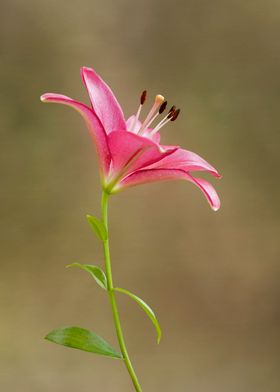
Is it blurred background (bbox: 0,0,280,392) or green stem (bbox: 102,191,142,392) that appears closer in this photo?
green stem (bbox: 102,191,142,392)

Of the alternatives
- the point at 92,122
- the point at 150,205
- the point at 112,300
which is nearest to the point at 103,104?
the point at 92,122

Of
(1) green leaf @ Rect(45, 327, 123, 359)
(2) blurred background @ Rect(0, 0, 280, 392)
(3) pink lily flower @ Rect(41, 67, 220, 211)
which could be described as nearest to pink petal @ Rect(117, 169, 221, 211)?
(3) pink lily flower @ Rect(41, 67, 220, 211)

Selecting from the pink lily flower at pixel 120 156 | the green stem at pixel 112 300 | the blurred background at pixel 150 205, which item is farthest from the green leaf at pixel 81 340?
the blurred background at pixel 150 205

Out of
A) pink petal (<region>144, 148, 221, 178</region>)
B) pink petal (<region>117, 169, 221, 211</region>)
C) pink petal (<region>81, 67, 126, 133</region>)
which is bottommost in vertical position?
pink petal (<region>117, 169, 221, 211</region>)

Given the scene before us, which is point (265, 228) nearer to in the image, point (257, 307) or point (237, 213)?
point (237, 213)

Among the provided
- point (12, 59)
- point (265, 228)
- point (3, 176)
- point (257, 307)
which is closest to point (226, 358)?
point (257, 307)

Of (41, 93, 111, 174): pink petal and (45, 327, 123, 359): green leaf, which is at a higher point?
(41, 93, 111, 174): pink petal

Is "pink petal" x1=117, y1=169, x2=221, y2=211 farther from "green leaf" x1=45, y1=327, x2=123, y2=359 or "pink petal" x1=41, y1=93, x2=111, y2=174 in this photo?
"green leaf" x1=45, y1=327, x2=123, y2=359
